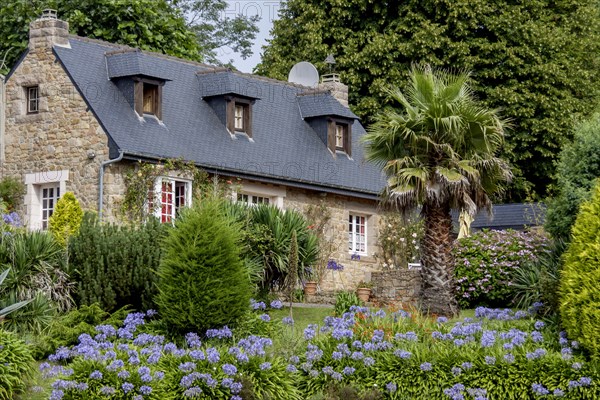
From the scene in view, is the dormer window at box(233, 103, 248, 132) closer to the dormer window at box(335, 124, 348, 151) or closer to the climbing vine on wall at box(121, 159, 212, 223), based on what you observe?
the dormer window at box(335, 124, 348, 151)

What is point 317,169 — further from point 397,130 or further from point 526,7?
point 526,7

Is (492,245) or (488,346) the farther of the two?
(492,245)

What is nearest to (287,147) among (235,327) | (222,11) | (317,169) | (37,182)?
(317,169)

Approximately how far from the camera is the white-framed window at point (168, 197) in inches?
1088

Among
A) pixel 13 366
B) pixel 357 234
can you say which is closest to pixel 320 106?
pixel 357 234

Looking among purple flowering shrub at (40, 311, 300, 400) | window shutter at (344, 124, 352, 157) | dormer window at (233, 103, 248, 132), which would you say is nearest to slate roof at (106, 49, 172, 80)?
dormer window at (233, 103, 248, 132)

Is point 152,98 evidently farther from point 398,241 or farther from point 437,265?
point 437,265

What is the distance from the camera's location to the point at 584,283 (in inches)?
698

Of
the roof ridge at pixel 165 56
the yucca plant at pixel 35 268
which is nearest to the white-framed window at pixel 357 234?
the roof ridge at pixel 165 56

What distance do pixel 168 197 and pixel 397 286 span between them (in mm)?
5304

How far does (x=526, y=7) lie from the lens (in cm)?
4100

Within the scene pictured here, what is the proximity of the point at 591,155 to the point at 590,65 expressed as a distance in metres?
19.3

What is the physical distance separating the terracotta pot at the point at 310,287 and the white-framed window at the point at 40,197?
18.7 feet

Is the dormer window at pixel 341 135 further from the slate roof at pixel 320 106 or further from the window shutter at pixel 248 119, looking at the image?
the window shutter at pixel 248 119
